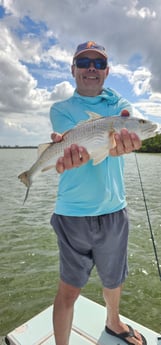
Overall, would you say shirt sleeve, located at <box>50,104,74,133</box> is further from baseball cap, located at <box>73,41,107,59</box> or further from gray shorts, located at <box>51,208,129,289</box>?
gray shorts, located at <box>51,208,129,289</box>

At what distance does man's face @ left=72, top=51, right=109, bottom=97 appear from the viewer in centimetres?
292

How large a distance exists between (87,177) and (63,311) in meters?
1.21

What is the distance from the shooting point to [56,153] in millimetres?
2695

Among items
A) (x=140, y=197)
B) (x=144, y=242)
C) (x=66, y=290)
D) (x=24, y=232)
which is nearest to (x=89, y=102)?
(x=66, y=290)

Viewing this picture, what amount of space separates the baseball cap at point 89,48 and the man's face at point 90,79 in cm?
3

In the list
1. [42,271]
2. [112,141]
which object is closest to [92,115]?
[112,141]

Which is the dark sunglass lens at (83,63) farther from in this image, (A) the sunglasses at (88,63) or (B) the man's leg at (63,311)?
(B) the man's leg at (63,311)

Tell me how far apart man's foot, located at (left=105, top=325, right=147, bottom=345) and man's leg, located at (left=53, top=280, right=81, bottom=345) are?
725 mm

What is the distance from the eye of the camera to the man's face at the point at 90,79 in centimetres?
292

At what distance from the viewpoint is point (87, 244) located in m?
2.88

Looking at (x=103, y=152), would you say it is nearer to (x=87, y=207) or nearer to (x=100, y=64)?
(x=87, y=207)

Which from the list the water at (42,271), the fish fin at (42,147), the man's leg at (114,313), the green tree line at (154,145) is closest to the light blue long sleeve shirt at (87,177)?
the fish fin at (42,147)

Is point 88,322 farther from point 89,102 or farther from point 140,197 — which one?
point 140,197

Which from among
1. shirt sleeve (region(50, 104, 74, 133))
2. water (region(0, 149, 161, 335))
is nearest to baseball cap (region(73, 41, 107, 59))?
shirt sleeve (region(50, 104, 74, 133))
